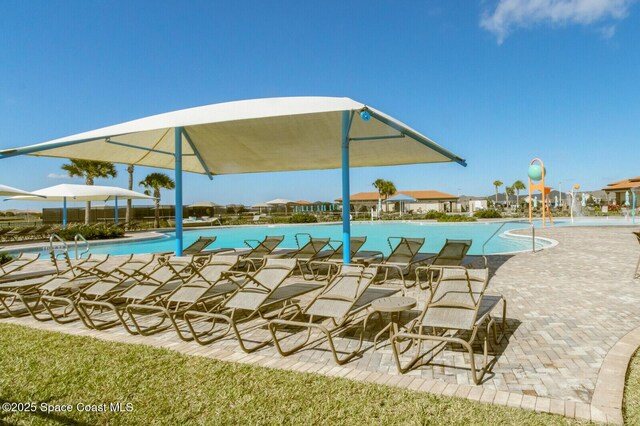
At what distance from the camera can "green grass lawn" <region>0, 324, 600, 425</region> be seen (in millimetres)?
2500

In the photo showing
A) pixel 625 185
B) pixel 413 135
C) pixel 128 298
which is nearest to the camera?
pixel 128 298

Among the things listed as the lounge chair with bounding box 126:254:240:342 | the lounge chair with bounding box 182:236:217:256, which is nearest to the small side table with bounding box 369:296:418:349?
the lounge chair with bounding box 126:254:240:342

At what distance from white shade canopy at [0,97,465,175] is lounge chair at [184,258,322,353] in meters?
2.38

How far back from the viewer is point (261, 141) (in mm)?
9352

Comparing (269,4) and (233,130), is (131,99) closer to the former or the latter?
(269,4)

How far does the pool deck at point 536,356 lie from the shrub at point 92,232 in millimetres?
14043

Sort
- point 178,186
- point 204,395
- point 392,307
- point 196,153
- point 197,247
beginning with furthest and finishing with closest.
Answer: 1. point 196,153
2. point 197,247
3. point 178,186
4. point 392,307
5. point 204,395

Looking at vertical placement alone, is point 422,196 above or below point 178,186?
above

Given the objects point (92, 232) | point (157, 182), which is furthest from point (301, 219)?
point (92, 232)

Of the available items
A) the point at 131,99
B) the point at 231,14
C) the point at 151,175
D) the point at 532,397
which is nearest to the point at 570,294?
the point at 532,397

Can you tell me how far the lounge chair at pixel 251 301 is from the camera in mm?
4062

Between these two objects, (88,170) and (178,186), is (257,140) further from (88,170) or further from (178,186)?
(88,170)

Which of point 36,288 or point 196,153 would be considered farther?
point 196,153

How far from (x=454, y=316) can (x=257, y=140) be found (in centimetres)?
691
